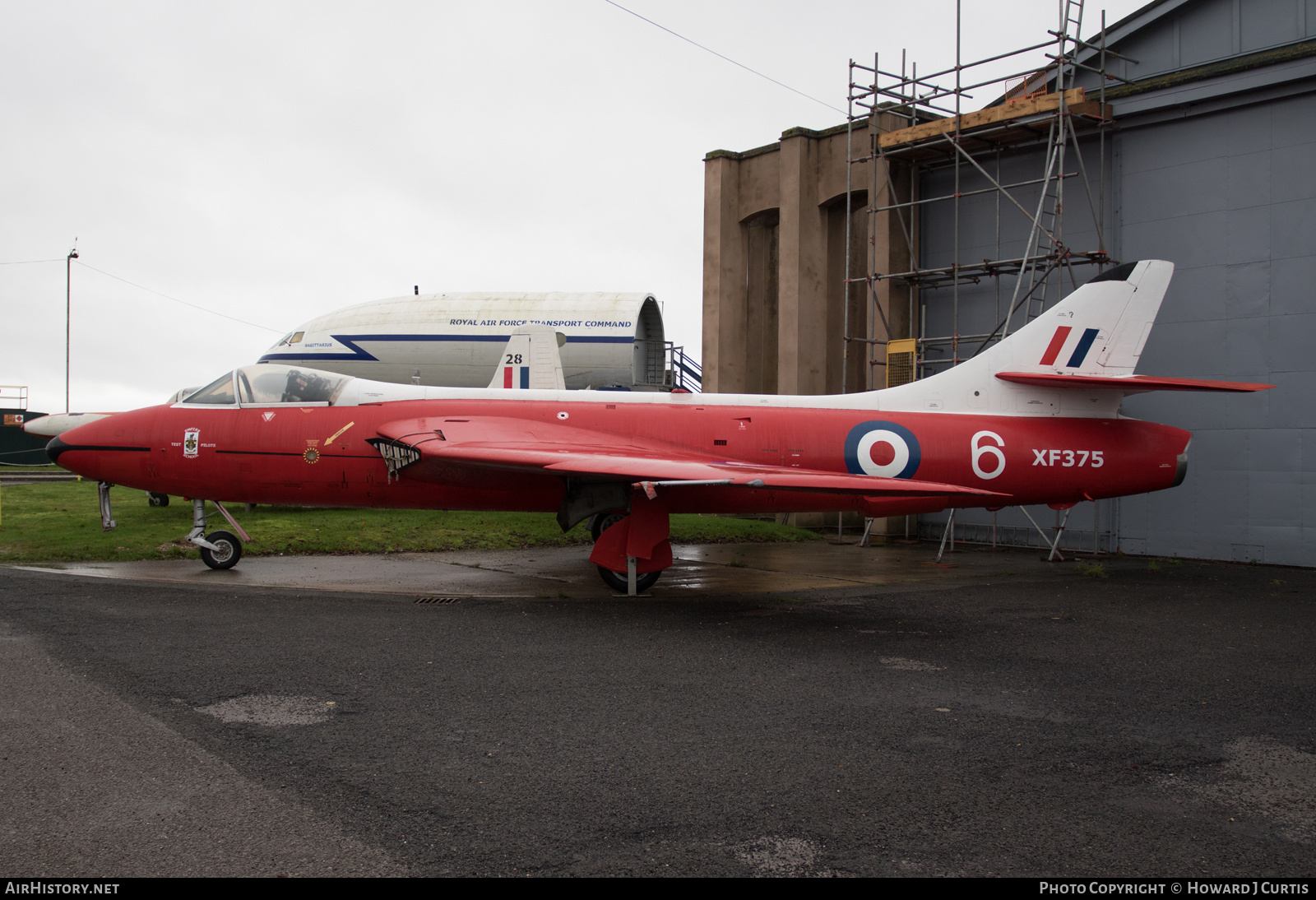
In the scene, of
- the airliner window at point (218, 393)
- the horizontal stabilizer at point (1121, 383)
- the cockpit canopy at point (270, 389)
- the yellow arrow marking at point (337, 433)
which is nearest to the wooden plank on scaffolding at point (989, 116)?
the horizontal stabilizer at point (1121, 383)

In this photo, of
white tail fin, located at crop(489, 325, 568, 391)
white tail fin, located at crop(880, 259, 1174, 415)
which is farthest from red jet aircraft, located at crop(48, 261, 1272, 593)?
white tail fin, located at crop(489, 325, 568, 391)

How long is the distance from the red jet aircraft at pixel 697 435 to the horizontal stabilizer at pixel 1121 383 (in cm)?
3

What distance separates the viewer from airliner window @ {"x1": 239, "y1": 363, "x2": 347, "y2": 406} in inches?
411

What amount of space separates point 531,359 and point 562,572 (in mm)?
Result: 6791

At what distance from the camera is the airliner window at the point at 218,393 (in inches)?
411

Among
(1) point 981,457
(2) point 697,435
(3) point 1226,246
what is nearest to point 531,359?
(2) point 697,435

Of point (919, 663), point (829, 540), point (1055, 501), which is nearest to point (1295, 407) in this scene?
point (1055, 501)

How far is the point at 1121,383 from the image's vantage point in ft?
32.7

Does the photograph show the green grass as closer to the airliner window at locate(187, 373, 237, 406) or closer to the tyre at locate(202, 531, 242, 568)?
the tyre at locate(202, 531, 242, 568)

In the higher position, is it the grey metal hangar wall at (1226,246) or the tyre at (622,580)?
the grey metal hangar wall at (1226,246)

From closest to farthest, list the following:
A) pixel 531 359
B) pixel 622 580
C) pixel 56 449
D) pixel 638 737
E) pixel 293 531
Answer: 1. pixel 638 737
2. pixel 622 580
3. pixel 56 449
4. pixel 293 531
5. pixel 531 359

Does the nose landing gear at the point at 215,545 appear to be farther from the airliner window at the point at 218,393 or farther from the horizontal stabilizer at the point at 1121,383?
the horizontal stabilizer at the point at 1121,383

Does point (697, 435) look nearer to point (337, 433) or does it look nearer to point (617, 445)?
point (617, 445)
